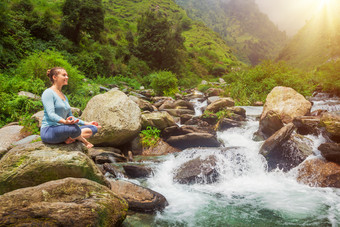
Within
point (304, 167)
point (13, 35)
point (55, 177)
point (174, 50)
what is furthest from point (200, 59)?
point (55, 177)

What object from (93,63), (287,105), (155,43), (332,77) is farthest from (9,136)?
(155,43)

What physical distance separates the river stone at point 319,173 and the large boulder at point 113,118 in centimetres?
585

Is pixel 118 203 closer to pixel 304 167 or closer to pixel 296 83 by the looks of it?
pixel 304 167

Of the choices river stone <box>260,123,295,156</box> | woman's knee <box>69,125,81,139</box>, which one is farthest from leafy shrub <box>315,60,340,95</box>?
woman's knee <box>69,125,81,139</box>

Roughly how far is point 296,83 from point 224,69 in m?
31.8

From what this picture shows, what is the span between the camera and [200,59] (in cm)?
4706

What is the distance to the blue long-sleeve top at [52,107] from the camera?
3492mm

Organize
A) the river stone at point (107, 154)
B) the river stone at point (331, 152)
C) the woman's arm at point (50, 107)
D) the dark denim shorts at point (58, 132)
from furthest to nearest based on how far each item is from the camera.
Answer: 1. the river stone at point (107, 154)
2. the river stone at point (331, 152)
3. the dark denim shorts at point (58, 132)
4. the woman's arm at point (50, 107)

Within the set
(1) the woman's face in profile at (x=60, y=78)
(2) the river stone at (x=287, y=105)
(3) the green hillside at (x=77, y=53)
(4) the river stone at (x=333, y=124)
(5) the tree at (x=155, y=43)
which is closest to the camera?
(1) the woman's face in profile at (x=60, y=78)

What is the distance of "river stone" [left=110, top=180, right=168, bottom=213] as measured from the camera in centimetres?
432

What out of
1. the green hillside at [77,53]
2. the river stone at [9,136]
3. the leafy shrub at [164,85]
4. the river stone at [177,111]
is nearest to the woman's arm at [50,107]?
the river stone at [9,136]

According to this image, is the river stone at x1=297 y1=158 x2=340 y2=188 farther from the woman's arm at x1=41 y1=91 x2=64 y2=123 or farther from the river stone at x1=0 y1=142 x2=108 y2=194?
the woman's arm at x1=41 y1=91 x2=64 y2=123

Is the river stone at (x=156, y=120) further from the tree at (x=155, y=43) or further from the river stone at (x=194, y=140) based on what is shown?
the tree at (x=155, y=43)

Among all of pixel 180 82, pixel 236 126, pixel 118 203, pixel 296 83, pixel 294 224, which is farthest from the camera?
pixel 180 82
